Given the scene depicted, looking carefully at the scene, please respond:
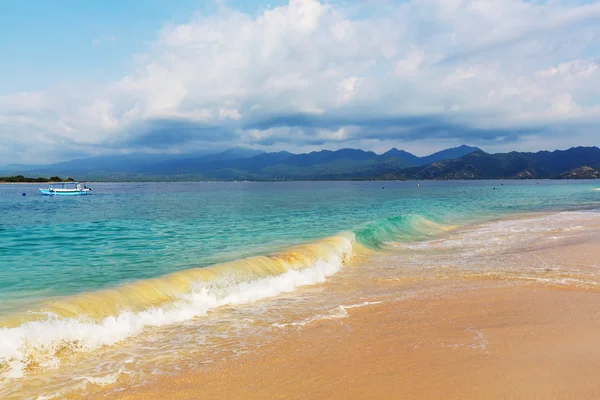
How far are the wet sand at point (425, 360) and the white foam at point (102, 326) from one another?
2.92 meters

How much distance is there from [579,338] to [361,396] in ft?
15.6

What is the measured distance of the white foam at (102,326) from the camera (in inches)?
302

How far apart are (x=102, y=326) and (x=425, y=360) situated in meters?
7.05

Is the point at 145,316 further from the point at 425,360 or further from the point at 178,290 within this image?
the point at 425,360

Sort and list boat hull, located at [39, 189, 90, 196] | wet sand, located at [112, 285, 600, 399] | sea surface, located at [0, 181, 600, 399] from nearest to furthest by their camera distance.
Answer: wet sand, located at [112, 285, 600, 399] → sea surface, located at [0, 181, 600, 399] → boat hull, located at [39, 189, 90, 196]

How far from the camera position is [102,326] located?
9.04 metres

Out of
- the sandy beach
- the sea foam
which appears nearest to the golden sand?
the sandy beach

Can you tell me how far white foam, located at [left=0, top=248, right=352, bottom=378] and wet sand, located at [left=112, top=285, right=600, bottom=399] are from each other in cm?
292

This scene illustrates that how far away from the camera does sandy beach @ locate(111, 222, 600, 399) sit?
5809 mm

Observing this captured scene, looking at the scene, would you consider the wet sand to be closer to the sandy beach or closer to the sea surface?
the sandy beach

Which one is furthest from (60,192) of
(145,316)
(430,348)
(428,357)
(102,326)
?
(428,357)

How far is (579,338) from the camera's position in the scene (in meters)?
7.46

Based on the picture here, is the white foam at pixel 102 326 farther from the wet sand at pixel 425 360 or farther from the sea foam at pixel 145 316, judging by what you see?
the wet sand at pixel 425 360

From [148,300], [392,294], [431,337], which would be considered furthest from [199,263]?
[431,337]
